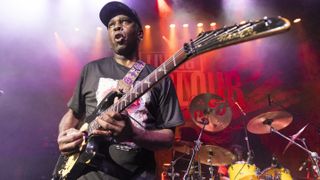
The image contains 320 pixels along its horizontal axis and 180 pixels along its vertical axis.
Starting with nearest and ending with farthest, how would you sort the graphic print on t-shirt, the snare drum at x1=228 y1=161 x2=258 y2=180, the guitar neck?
the guitar neck < the graphic print on t-shirt < the snare drum at x1=228 y1=161 x2=258 y2=180

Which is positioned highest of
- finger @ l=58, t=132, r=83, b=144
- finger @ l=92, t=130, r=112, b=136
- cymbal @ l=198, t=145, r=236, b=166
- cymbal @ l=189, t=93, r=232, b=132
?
finger @ l=92, t=130, r=112, b=136

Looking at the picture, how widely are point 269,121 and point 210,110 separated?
1.43m

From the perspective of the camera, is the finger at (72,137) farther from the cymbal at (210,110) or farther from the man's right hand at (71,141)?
the cymbal at (210,110)

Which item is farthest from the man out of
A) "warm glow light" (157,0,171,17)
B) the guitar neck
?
"warm glow light" (157,0,171,17)

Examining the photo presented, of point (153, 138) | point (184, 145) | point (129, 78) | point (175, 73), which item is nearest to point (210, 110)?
point (184, 145)

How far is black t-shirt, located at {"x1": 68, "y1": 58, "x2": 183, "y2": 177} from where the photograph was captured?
2.47 meters

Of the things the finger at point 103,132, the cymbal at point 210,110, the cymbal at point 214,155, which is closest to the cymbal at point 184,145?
the cymbal at point 214,155

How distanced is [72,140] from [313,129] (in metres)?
7.78

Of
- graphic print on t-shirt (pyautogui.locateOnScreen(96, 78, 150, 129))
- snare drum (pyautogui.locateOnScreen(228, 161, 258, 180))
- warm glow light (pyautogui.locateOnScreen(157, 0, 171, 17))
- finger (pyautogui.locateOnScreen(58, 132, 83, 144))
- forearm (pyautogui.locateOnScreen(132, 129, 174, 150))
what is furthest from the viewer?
warm glow light (pyautogui.locateOnScreen(157, 0, 171, 17))

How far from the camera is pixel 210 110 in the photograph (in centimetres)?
646

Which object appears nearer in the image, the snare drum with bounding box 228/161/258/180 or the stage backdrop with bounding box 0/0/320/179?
the snare drum with bounding box 228/161/258/180

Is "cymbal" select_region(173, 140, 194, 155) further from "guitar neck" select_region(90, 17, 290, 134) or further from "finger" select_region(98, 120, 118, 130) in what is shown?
Answer: "finger" select_region(98, 120, 118, 130)

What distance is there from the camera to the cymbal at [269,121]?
6689 millimetres

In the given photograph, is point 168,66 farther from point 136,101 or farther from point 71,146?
point 71,146
